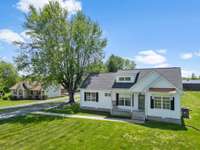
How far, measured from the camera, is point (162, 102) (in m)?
20.1

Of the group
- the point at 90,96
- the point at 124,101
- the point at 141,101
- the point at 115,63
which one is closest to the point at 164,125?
the point at 141,101

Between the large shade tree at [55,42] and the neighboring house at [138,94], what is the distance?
589 cm

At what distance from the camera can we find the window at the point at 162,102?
1964 cm

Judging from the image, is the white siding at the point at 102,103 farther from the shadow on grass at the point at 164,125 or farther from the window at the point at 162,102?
the shadow on grass at the point at 164,125

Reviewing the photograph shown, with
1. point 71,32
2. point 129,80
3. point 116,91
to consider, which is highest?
point 71,32

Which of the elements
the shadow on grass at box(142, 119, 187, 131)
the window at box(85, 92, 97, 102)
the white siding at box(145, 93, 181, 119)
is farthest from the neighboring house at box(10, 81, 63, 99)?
the shadow on grass at box(142, 119, 187, 131)

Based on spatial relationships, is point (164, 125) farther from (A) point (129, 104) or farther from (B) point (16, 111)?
(B) point (16, 111)

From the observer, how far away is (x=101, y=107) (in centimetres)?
2566

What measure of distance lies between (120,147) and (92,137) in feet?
9.10

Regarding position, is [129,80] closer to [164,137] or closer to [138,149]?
[164,137]

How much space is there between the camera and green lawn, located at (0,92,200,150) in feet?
43.1

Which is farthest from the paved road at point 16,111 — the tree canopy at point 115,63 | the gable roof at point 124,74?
the tree canopy at point 115,63

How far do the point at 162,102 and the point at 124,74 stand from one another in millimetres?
6869

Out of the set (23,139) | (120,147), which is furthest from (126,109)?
(23,139)
